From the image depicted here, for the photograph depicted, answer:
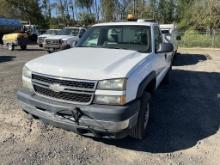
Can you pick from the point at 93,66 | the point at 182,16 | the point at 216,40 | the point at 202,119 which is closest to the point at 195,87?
the point at 202,119

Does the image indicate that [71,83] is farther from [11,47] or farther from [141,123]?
[11,47]

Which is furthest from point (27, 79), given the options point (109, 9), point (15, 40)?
point (109, 9)

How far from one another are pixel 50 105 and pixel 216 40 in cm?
2116

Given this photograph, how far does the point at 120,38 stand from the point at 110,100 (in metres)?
2.11

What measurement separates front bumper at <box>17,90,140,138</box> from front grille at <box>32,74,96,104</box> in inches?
3.4

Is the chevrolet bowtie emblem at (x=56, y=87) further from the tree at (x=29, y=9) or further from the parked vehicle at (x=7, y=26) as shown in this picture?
the tree at (x=29, y=9)

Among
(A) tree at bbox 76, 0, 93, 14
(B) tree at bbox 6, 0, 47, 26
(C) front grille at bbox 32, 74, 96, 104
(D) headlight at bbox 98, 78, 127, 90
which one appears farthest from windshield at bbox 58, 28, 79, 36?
(A) tree at bbox 76, 0, 93, 14

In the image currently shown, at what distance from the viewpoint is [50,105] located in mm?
3861

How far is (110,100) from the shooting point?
3.67 metres

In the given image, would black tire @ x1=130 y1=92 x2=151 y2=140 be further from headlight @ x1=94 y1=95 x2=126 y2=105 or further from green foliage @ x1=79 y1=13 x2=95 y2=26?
green foliage @ x1=79 y1=13 x2=95 y2=26

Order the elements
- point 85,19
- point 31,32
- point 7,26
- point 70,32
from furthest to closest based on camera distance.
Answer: point 85,19
point 31,32
point 7,26
point 70,32

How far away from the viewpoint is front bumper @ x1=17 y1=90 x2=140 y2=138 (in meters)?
3.59

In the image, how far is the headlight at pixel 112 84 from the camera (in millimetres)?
3668

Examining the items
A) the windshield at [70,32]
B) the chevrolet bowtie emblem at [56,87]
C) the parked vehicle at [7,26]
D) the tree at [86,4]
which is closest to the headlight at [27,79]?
the chevrolet bowtie emblem at [56,87]
